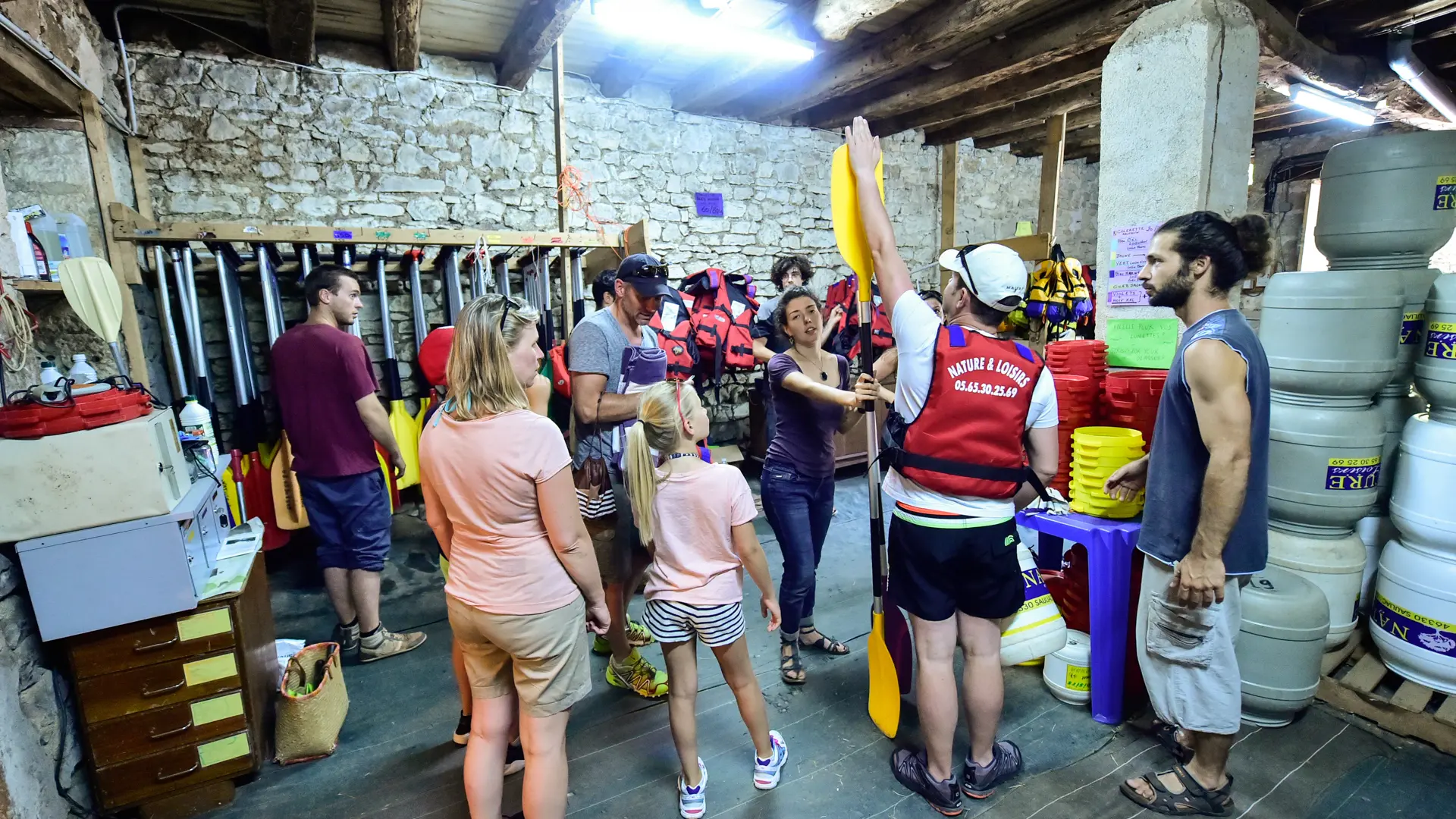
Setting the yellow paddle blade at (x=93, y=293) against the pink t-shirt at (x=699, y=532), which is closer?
the pink t-shirt at (x=699, y=532)

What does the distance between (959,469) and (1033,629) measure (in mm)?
763

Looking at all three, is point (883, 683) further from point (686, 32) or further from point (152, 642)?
point (686, 32)

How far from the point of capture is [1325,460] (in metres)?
2.52

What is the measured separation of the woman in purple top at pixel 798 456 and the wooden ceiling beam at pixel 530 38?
94.9 inches

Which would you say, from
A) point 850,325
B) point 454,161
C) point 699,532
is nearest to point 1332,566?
point 699,532

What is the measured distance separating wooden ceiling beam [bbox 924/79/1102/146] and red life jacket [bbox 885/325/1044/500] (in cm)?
463

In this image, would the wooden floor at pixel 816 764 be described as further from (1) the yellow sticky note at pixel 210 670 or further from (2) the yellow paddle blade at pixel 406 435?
(2) the yellow paddle blade at pixel 406 435

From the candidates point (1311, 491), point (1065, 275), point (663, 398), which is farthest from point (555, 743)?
point (1065, 275)

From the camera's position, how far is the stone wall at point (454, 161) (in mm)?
4195

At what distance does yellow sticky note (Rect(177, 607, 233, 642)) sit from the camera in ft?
6.86

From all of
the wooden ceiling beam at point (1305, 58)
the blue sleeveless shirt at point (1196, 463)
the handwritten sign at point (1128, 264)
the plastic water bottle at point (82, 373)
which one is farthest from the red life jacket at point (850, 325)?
the plastic water bottle at point (82, 373)

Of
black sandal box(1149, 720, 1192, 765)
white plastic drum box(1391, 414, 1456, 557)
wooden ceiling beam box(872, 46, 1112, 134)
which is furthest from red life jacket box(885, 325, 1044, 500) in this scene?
wooden ceiling beam box(872, 46, 1112, 134)

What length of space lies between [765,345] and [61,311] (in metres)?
4.21

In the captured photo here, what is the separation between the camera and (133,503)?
1.98m
